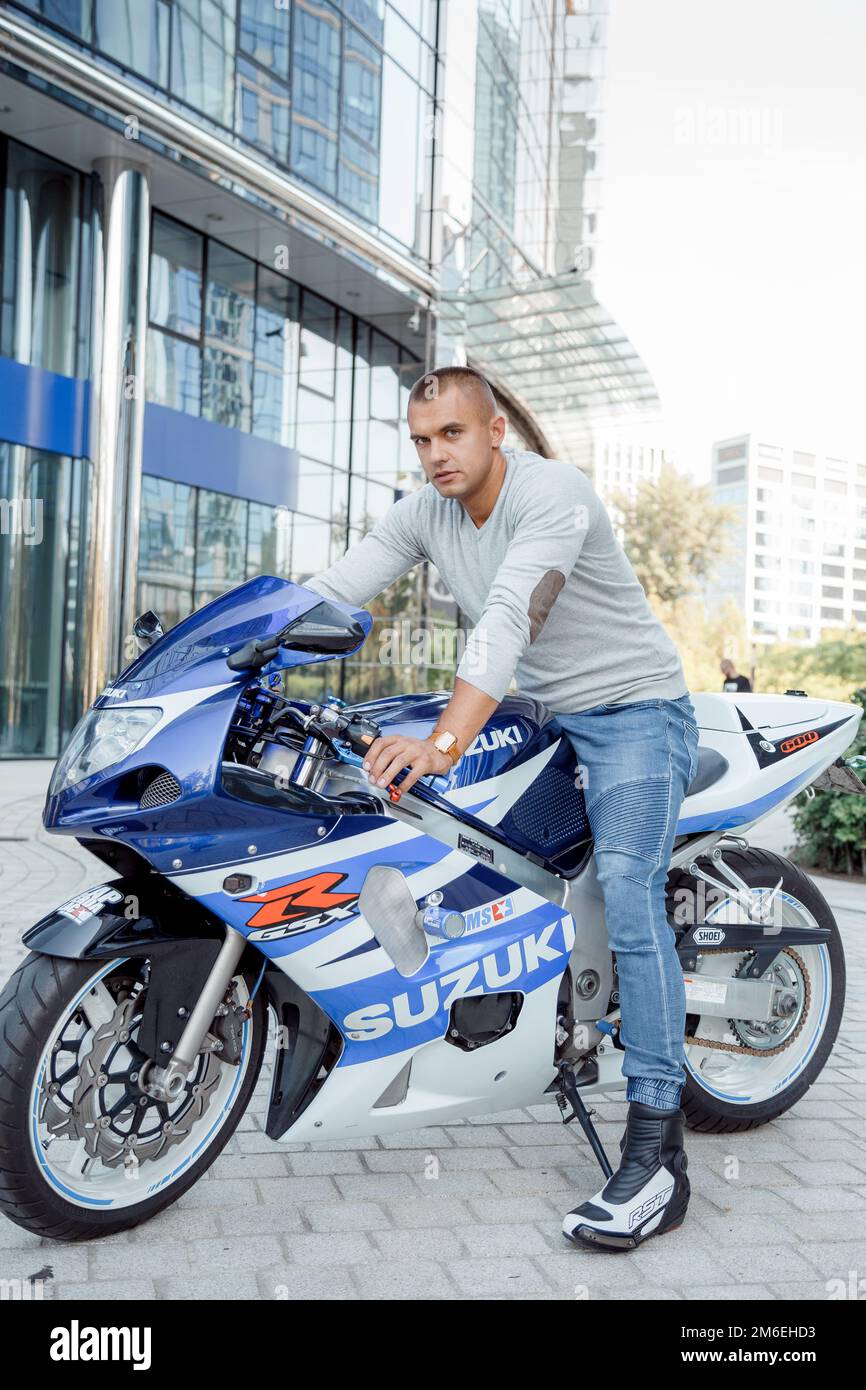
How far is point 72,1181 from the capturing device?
2.70m

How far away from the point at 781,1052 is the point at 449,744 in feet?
5.97

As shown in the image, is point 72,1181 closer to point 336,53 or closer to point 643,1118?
point 643,1118

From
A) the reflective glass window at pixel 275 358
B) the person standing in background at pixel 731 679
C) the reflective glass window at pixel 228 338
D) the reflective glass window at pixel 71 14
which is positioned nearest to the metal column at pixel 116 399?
the reflective glass window at pixel 71 14

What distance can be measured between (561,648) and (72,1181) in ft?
5.39

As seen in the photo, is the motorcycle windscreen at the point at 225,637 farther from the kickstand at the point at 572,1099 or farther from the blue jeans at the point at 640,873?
the kickstand at the point at 572,1099

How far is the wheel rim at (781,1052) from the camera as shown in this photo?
12.0 ft

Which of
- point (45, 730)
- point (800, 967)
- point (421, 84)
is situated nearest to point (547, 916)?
point (800, 967)

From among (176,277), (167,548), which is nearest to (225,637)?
(167,548)

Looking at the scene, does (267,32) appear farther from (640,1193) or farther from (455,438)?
(640,1193)

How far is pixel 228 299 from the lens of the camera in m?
19.8

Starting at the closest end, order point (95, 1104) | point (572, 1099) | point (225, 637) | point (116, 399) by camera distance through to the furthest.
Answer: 1. point (225, 637)
2. point (95, 1104)
3. point (572, 1099)
4. point (116, 399)

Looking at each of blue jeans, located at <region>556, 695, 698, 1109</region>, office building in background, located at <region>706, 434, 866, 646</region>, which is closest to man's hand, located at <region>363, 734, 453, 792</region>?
blue jeans, located at <region>556, 695, 698, 1109</region>

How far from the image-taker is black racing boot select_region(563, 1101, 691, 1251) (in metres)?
2.84

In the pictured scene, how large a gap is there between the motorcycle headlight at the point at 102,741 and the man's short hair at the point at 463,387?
40.7 inches
